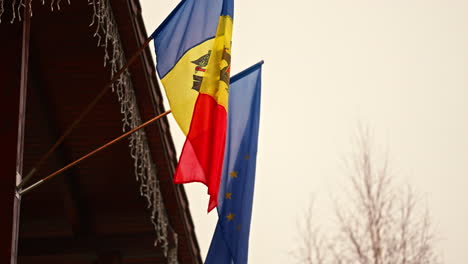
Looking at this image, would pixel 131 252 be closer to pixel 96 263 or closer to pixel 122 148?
pixel 96 263

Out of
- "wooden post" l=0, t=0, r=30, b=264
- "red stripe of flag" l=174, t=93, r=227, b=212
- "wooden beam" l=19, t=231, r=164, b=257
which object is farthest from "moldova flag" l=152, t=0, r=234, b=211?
"wooden beam" l=19, t=231, r=164, b=257

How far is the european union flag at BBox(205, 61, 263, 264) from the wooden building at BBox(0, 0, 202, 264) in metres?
0.92

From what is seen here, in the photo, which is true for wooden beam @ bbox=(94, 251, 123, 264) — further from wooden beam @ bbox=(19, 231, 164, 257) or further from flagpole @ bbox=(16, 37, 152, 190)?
flagpole @ bbox=(16, 37, 152, 190)

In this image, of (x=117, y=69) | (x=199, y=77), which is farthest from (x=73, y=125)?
(x=117, y=69)

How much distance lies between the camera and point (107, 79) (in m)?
6.53

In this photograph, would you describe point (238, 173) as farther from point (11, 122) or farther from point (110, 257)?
point (110, 257)

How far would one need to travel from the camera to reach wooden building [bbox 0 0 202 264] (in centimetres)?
513

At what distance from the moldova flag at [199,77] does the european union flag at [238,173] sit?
2.13ft

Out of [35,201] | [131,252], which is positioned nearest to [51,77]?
[35,201]

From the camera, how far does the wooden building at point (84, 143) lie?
16.8 feet

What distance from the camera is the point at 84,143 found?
25.5 feet

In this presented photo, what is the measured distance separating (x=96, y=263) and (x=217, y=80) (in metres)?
5.50

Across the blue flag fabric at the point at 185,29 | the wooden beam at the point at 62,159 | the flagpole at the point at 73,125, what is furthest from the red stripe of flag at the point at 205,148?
the wooden beam at the point at 62,159

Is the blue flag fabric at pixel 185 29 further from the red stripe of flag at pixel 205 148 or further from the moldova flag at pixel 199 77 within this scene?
the red stripe of flag at pixel 205 148
